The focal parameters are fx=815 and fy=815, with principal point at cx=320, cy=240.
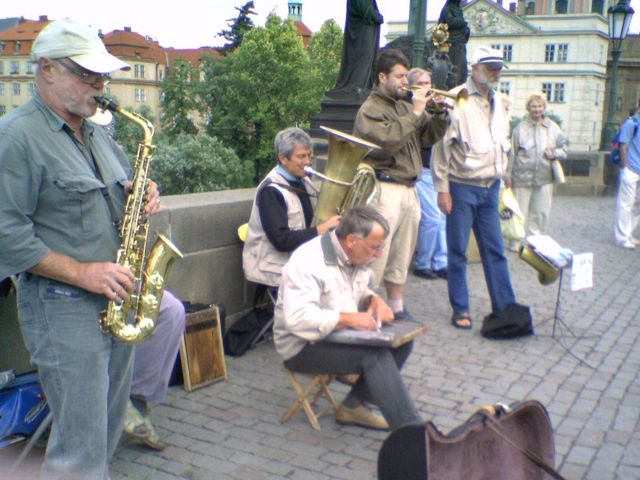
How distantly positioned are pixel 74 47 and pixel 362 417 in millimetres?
2641

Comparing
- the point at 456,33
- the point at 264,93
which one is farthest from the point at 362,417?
the point at 264,93

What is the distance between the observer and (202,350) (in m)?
5.13

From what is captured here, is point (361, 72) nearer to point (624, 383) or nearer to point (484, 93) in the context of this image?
point (484, 93)

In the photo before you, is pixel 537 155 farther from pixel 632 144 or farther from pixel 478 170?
pixel 478 170

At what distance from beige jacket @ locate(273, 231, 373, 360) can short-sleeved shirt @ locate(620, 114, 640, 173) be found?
24.5 ft

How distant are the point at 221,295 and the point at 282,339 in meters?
1.74

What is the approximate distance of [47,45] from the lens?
281cm

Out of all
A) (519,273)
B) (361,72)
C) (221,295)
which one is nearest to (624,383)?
(221,295)

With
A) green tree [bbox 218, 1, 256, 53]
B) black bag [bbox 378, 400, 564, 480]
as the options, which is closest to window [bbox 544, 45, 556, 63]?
green tree [bbox 218, 1, 256, 53]

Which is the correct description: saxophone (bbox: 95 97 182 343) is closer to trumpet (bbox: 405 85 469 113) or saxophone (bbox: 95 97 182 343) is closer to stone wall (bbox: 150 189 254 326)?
stone wall (bbox: 150 189 254 326)

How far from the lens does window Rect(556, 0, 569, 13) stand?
84938 millimetres

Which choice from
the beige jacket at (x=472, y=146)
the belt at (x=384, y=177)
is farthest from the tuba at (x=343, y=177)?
the beige jacket at (x=472, y=146)

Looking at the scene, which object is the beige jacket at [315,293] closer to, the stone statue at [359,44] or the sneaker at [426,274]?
→ the sneaker at [426,274]

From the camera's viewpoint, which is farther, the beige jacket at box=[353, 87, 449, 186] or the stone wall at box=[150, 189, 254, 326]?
the beige jacket at box=[353, 87, 449, 186]
